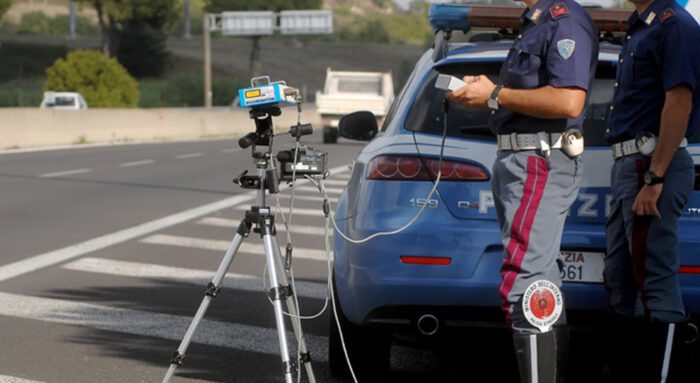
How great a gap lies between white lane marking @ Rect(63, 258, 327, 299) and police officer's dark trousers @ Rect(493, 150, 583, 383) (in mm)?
4420

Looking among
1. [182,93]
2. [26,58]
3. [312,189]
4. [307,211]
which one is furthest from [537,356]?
[26,58]

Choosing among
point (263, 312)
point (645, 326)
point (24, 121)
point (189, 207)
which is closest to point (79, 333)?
point (263, 312)

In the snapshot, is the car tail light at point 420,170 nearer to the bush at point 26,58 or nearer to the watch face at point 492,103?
the watch face at point 492,103

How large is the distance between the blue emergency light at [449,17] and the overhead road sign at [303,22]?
91607mm

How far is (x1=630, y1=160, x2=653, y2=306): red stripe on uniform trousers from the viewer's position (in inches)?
219

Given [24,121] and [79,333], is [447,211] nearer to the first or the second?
[79,333]

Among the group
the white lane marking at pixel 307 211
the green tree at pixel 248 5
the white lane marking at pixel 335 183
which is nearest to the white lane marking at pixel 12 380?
the white lane marking at pixel 307 211

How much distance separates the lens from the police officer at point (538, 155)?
16.3 ft

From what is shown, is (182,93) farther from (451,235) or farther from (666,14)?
(666,14)

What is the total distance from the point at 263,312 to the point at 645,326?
340 centimetres

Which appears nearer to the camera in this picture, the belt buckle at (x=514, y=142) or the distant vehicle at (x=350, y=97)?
the belt buckle at (x=514, y=142)

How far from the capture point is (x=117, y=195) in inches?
698

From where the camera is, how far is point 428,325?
19.5 feet

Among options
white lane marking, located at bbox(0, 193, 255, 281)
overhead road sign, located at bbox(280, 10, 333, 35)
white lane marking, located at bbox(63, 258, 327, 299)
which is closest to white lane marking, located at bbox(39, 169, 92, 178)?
white lane marking, located at bbox(0, 193, 255, 281)
